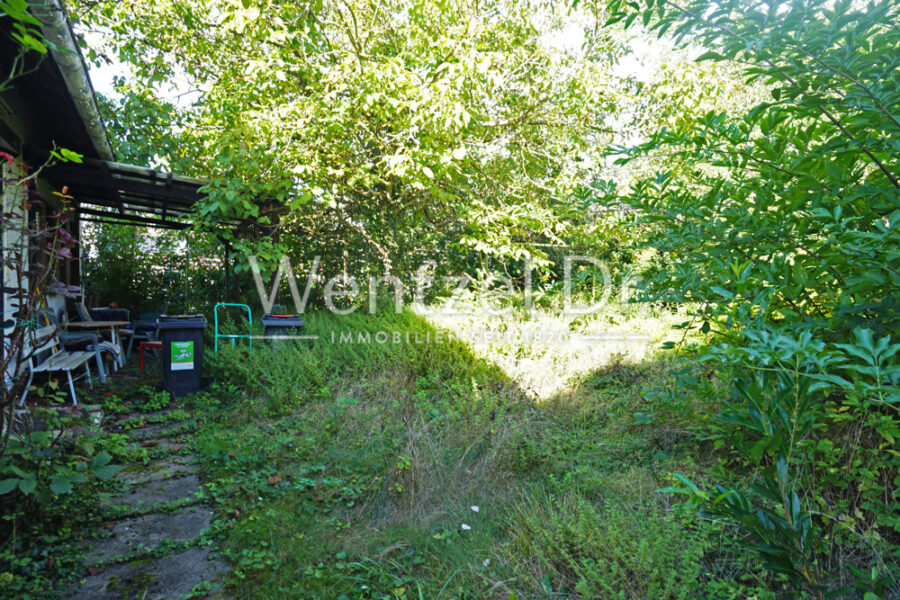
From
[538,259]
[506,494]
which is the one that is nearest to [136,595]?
[506,494]

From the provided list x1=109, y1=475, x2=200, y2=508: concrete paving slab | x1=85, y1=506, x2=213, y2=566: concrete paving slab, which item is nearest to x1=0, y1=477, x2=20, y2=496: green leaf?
x1=85, y1=506, x2=213, y2=566: concrete paving slab

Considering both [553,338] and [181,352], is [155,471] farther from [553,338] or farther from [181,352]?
[553,338]

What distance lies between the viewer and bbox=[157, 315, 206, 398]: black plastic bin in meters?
5.46

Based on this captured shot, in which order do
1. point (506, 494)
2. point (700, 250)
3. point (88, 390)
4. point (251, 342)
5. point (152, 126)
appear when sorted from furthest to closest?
point (152, 126), point (251, 342), point (88, 390), point (506, 494), point (700, 250)

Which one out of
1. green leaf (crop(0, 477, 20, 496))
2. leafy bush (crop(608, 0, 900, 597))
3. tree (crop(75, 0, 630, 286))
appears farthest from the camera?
tree (crop(75, 0, 630, 286))

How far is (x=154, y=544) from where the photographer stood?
261cm

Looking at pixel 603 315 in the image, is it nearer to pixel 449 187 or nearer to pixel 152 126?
pixel 449 187

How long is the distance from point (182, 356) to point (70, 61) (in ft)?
10.3

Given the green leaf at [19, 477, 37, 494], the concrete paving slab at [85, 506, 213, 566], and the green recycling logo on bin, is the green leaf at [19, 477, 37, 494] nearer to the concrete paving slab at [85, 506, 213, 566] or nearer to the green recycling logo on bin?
the concrete paving slab at [85, 506, 213, 566]

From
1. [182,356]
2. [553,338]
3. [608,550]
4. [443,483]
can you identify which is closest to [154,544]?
[443,483]

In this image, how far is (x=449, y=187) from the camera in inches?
317

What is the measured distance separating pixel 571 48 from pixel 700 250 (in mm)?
6586

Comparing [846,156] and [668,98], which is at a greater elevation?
[668,98]

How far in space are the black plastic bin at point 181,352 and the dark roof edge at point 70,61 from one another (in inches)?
81.1
